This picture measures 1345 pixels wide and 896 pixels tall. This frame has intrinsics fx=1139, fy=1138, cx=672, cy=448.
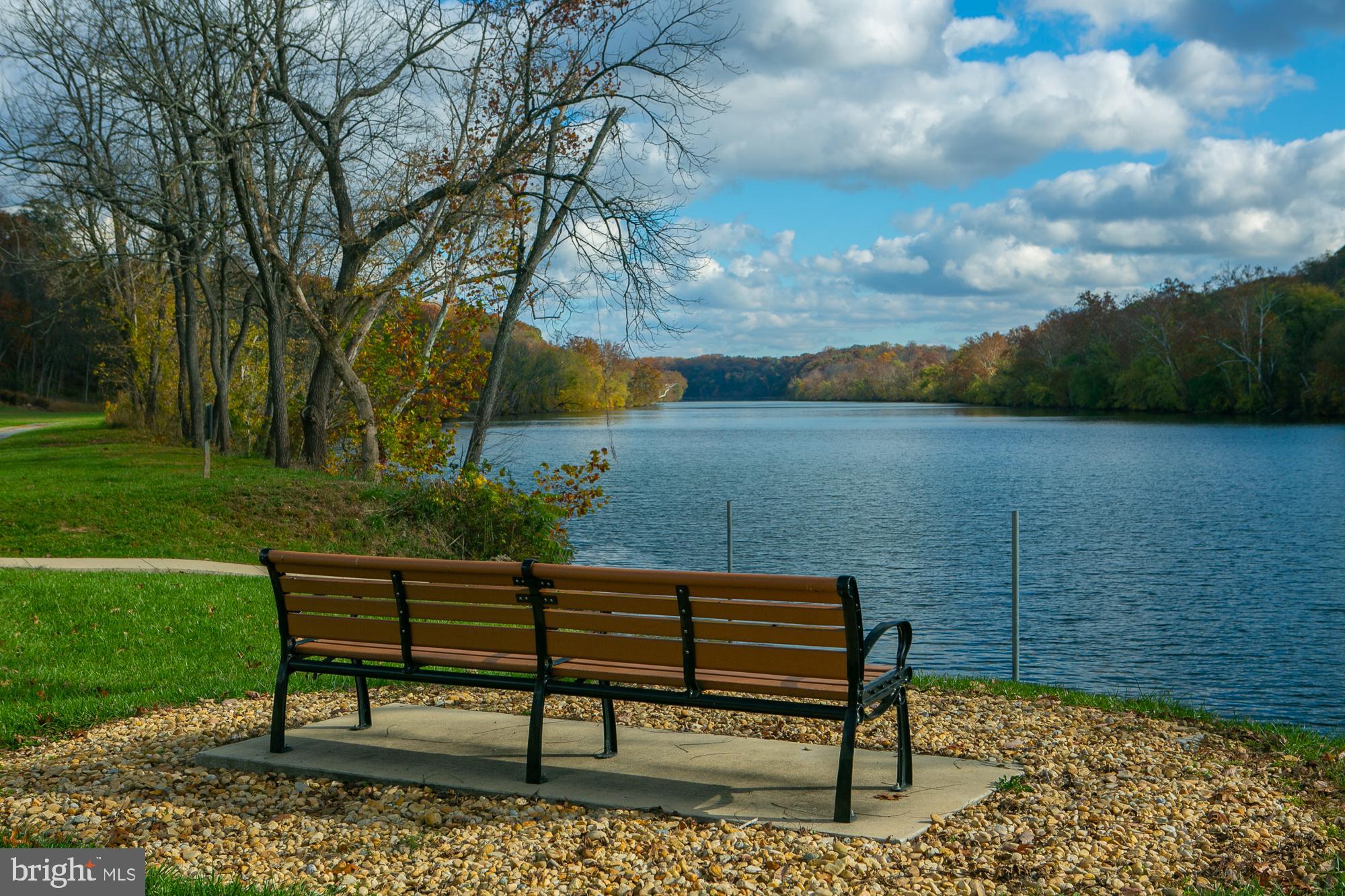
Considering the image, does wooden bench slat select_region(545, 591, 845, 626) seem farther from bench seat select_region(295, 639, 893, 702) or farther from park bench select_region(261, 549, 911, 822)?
bench seat select_region(295, 639, 893, 702)

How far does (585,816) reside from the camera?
4801mm

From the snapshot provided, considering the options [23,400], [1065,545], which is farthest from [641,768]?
[23,400]

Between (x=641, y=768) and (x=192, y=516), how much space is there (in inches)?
472

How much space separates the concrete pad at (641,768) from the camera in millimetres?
4902

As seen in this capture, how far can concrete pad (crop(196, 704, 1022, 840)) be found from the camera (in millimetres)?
4902

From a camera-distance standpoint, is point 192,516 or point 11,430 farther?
point 11,430

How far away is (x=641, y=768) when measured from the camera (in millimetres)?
5504

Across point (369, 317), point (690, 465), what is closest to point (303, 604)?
point (369, 317)

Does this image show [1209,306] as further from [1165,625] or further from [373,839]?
[373,839]

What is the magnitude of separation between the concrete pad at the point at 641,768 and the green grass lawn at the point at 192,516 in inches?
353

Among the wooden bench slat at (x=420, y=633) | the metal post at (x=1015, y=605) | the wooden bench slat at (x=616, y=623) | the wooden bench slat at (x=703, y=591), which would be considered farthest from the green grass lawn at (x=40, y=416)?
the wooden bench slat at (x=703, y=591)

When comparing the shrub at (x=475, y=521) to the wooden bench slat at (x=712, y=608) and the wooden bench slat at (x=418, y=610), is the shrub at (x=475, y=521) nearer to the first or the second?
the wooden bench slat at (x=418, y=610)

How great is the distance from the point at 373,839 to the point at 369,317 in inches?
634

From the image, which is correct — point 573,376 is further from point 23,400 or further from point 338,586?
point 338,586
